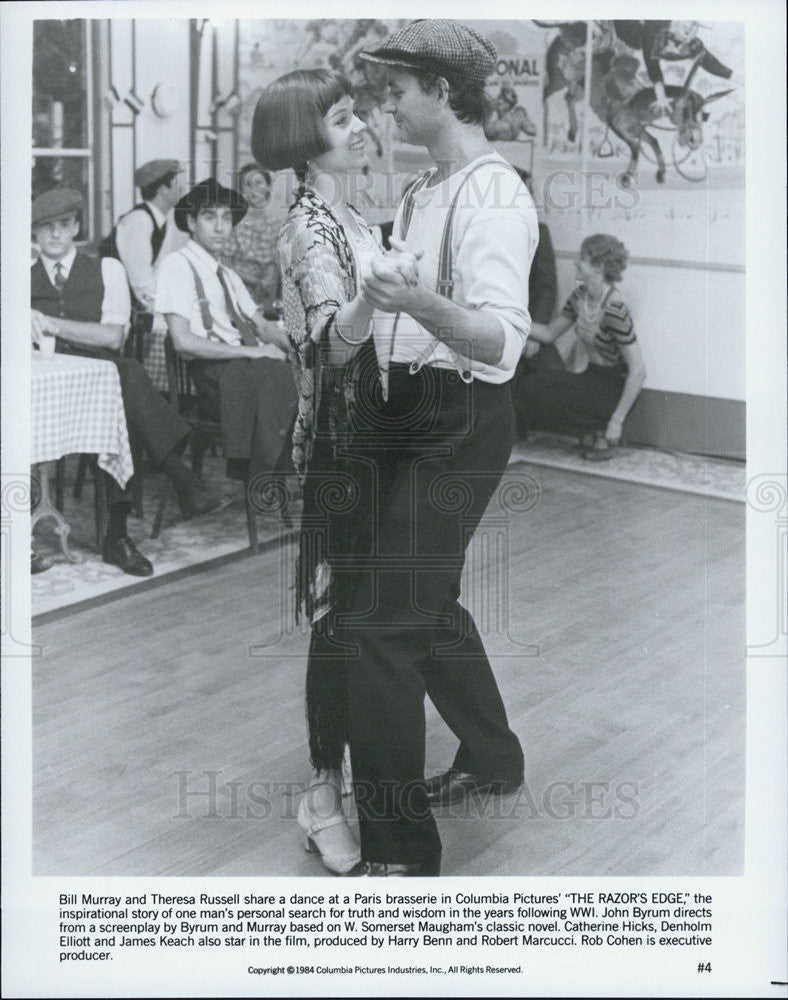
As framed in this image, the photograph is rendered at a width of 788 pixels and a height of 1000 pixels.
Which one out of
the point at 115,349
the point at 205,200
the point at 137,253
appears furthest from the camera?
the point at 137,253

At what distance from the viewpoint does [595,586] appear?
14.1 feet

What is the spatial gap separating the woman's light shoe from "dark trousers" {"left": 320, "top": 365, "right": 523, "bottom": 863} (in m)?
0.08

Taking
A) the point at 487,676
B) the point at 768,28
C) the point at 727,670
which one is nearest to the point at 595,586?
the point at 727,670

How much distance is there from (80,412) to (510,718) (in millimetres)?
1747

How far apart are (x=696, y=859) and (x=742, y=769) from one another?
1.20 feet

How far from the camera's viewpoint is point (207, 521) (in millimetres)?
4859

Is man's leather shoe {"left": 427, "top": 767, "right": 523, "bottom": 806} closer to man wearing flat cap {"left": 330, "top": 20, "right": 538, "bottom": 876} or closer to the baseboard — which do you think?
man wearing flat cap {"left": 330, "top": 20, "right": 538, "bottom": 876}

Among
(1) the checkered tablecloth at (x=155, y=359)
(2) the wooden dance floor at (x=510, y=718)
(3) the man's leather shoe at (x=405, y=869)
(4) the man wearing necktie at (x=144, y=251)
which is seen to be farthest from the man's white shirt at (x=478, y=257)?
(1) the checkered tablecloth at (x=155, y=359)

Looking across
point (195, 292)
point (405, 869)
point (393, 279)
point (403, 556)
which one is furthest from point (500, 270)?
point (195, 292)

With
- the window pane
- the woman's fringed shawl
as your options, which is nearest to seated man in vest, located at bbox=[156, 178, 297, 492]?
the window pane

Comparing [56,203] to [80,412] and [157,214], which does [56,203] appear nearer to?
[157,214]

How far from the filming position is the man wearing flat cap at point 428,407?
2.57 m

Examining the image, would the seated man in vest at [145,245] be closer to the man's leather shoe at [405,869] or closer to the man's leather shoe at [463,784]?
the man's leather shoe at [463,784]

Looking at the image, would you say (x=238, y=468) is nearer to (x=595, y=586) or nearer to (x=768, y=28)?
(x=595, y=586)
